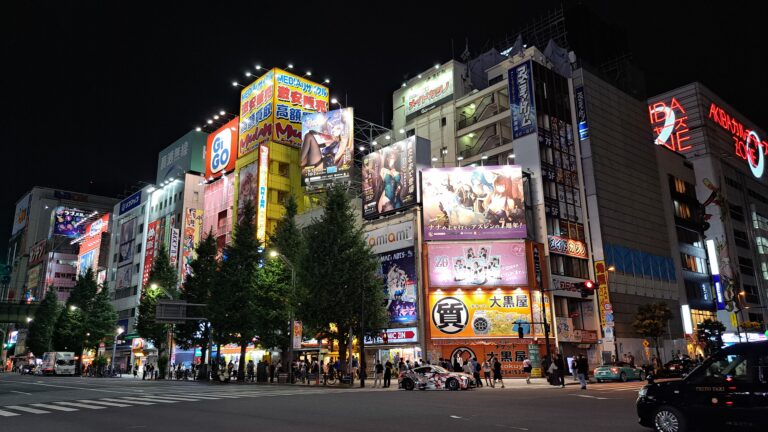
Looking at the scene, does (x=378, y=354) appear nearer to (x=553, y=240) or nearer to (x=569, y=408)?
(x=553, y=240)

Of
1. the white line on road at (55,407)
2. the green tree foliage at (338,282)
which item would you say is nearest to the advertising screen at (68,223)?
the green tree foliage at (338,282)

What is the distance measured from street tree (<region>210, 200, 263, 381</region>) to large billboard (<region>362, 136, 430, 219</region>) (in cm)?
1158

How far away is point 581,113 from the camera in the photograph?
52312 mm

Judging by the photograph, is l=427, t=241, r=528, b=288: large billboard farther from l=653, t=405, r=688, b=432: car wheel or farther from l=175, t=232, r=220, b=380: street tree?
l=653, t=405, r=688, b=432: car wheel

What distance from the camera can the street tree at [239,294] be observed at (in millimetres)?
38500

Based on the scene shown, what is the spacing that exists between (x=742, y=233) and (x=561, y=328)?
49.5m

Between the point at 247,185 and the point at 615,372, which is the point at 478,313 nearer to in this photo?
the point at 615,372

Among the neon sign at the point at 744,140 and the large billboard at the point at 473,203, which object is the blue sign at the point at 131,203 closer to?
the large billboard at the point at 473,203

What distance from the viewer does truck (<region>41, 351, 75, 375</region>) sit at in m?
56.5

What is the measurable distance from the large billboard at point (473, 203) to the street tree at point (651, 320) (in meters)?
14.7

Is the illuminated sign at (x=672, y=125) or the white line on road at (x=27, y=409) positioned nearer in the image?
the white line on road at (x=27, y=409)

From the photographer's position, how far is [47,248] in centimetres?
11300

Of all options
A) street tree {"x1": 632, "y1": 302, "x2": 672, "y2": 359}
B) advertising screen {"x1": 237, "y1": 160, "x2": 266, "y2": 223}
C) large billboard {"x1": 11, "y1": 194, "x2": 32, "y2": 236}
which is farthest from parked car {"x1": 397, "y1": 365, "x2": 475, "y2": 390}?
large billboard {"x1": 11, "y1": 194, "x2": 32, "y2": 236}

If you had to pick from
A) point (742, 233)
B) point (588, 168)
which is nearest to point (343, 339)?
point (588, 168)
